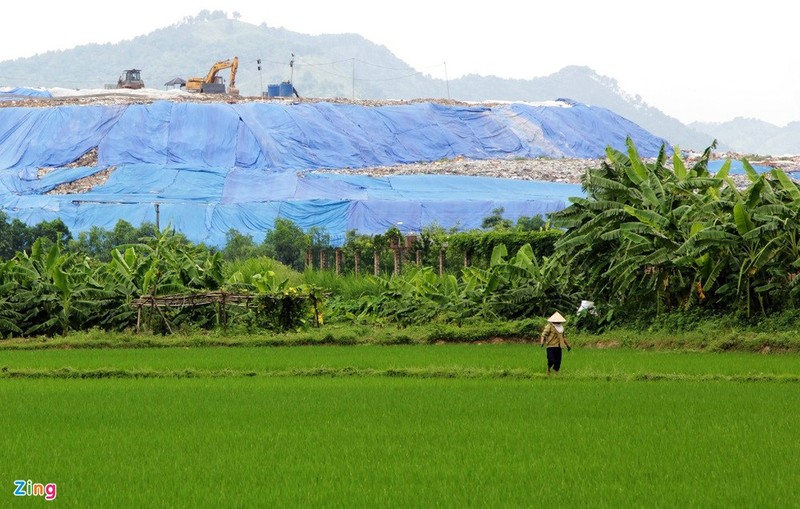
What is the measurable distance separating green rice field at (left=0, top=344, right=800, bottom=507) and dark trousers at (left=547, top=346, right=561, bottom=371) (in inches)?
7.3

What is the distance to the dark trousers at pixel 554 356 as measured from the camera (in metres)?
13.4

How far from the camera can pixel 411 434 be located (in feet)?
29.8

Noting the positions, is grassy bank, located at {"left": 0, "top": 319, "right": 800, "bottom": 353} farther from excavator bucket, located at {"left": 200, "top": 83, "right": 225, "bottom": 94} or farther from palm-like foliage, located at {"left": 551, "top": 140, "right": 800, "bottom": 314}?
excavator bucket, located at {"left": 200, "top": 83, "right": 225, "bottom": 94}

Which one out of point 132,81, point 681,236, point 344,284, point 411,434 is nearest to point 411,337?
point 681,236

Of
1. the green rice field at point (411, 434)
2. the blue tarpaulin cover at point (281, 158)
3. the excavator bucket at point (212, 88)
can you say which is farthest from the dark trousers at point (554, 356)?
the excavator bucket at point (212, 88)

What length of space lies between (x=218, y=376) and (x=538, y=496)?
827cm

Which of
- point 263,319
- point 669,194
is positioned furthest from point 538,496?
point 263,319

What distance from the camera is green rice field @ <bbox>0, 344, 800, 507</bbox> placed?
690 cm

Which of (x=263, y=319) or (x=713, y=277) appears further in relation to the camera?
(x=263, y=319)

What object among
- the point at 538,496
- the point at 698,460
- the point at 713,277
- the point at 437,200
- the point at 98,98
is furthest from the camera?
the point at 98,98

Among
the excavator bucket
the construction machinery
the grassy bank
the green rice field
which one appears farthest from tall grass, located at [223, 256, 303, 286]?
the construction machinery

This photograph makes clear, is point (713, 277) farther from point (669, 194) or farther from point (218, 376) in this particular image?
point (218, 376)

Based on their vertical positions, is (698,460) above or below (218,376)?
above

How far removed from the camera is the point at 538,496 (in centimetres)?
673
